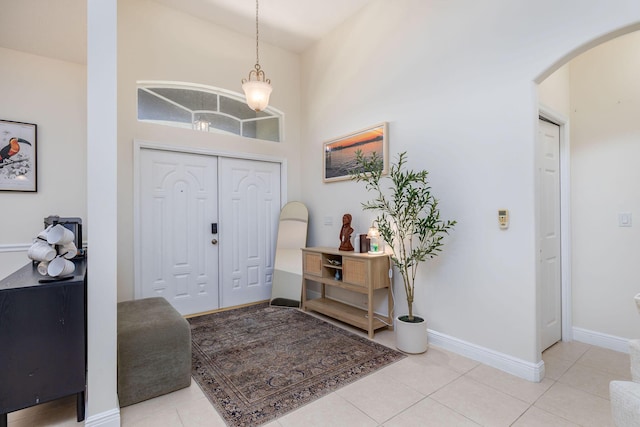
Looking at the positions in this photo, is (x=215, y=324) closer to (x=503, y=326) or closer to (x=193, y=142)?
(x=193, y=142)

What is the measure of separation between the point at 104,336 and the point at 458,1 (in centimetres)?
372

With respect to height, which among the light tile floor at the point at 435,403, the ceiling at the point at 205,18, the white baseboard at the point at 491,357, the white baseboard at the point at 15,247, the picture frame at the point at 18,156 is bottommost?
the light tile floor at the point at 435,403

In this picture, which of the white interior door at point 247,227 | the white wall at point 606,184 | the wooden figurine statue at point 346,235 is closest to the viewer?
the white wall at point 606,184

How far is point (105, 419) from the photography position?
1.72 meters

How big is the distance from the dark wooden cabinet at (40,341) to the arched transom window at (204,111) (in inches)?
97.3

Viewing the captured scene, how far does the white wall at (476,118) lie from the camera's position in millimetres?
2297

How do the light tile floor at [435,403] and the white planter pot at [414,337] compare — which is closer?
the light tile floor at [435,403]

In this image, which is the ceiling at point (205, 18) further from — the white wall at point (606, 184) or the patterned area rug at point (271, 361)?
the patterned area rug at point (271, 361)

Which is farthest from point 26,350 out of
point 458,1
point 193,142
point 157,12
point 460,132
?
point 458,1

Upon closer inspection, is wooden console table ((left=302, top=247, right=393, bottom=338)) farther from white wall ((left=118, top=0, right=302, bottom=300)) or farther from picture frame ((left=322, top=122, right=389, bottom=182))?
white wall ((left=118, top=0, right=302, bottom=300))

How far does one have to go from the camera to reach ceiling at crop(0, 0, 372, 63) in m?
2.64

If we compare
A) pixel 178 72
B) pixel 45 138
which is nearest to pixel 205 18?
pixel 178 72

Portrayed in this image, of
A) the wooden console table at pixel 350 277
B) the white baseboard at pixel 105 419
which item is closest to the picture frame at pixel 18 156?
the white baseboard at pixel 105 419

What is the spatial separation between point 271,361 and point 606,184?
3.32 meters
